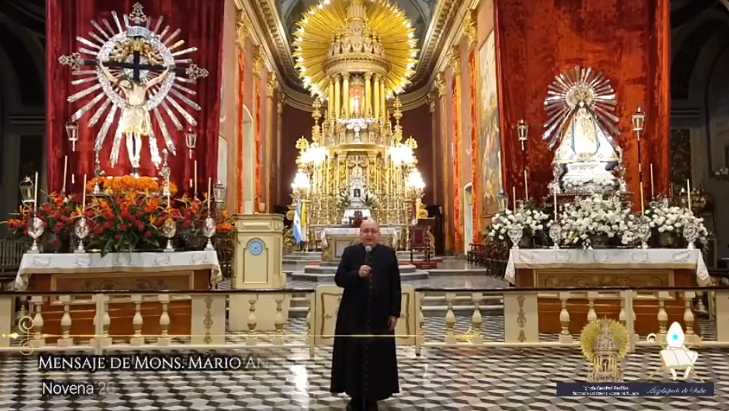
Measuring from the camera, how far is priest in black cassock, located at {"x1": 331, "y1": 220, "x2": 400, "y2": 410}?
12.3 feet

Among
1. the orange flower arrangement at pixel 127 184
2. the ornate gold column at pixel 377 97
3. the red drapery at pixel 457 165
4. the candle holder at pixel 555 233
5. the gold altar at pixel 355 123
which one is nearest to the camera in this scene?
the candle holder at pixel 555 233

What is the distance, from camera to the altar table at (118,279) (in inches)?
247

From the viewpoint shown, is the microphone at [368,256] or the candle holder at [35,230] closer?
the microphone at [368,256]

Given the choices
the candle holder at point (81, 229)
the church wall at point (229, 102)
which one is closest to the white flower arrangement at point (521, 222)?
the candle holder at point (81, 229)

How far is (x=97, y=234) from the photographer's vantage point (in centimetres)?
640

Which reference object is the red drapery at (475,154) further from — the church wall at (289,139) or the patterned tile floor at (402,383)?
the church wall at (289,139)

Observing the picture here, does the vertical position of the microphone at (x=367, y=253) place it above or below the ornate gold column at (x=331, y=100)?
below

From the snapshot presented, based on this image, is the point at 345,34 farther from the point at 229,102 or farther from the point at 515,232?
the point at 515,232

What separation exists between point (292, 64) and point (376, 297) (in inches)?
792

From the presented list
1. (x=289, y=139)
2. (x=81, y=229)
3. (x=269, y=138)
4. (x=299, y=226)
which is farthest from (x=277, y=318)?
(x=289, y=139)

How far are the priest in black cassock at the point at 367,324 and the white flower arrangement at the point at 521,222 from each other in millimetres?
4038

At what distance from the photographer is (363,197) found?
707 inches

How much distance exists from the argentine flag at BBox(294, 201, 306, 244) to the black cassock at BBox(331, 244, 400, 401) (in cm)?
1296

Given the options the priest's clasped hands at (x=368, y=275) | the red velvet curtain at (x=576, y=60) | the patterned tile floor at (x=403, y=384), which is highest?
the red velvet curtain at (x=576, y=60)
